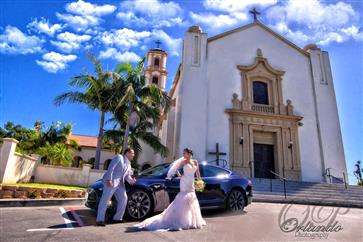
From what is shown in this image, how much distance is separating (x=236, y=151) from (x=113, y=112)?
8510 millimetres

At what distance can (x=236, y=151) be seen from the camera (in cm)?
1702

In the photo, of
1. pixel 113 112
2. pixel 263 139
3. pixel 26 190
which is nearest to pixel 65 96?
pixel 113 112

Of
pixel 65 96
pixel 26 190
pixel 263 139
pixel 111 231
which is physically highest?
pixel 65 96

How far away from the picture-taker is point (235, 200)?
22.9 ft

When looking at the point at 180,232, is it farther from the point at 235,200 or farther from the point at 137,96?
the point at 137,96

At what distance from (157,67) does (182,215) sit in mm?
33457

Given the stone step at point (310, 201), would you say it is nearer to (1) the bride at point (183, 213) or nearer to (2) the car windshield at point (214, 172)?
(2) the car windshield at point (214, 172)

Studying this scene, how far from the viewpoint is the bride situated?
4703mm

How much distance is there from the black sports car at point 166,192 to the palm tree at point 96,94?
30.1 feet

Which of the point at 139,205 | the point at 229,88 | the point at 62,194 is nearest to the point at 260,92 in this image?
the point at 229,88

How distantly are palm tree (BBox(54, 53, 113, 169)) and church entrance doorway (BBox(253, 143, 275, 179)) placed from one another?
1066 centimetres

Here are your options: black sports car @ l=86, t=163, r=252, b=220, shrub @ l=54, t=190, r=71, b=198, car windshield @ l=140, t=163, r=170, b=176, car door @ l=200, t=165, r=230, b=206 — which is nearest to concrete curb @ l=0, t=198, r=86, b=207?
A: shrub @ l=54, t=190, r=71, b=198

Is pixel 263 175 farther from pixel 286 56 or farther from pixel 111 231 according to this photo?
pixel 111 231

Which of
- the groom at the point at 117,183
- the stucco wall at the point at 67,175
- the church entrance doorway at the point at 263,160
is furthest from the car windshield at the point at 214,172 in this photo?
the church entrance doorway at the point at 263,160
